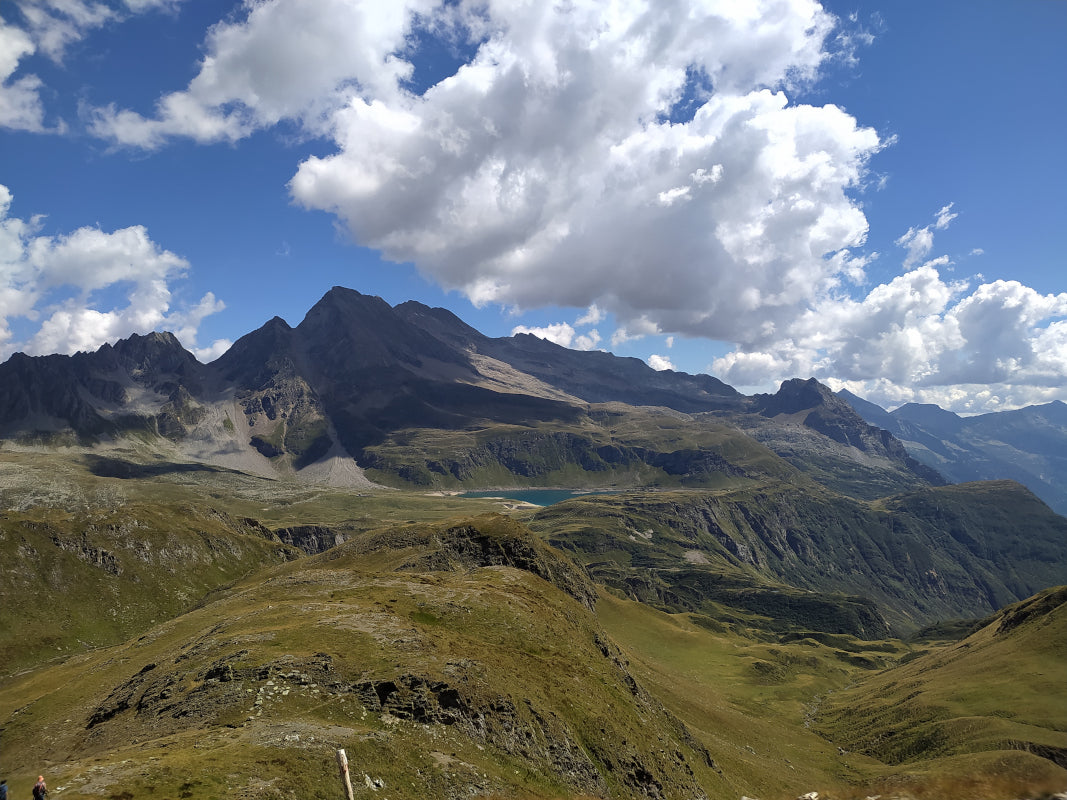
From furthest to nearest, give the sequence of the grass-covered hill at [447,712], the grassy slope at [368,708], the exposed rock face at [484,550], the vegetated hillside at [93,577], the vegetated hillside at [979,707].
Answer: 1. the vegetated hillside at [93,577]
2. the exposed rock face at [484,550]
3. the vegetated hillside at [979,707]
4. the grass-covered hill at [447,712]
5. the grassy slope at [368,708]

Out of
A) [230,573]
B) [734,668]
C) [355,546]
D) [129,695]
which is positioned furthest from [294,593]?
[734,668]

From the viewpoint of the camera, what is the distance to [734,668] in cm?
19038

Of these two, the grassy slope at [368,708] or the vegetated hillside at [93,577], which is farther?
the vegetated hillside at [93,577]

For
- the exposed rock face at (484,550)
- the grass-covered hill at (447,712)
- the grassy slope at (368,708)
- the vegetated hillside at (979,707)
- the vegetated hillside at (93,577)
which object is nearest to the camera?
the grassy slope at (368,708)

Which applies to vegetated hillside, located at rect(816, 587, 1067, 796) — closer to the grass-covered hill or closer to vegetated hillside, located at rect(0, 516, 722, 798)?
the grass-covered hill

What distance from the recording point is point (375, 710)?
4553 cm

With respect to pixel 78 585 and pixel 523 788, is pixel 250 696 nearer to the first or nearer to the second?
pixel 523 788

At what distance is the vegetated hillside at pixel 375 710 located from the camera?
35.4m

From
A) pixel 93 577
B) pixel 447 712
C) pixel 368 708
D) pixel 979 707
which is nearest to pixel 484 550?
pixel 447 712

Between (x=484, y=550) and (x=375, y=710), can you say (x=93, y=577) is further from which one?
(x=375, y=710)

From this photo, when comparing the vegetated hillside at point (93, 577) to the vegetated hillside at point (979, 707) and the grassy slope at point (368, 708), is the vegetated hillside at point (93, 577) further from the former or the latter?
the vegetated hillside at point (979, 707)

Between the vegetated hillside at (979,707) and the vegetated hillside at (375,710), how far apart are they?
60617 mm

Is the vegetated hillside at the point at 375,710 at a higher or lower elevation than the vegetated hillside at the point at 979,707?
higher

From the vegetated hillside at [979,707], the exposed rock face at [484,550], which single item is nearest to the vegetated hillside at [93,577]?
the exposed rock face at [484,550]
